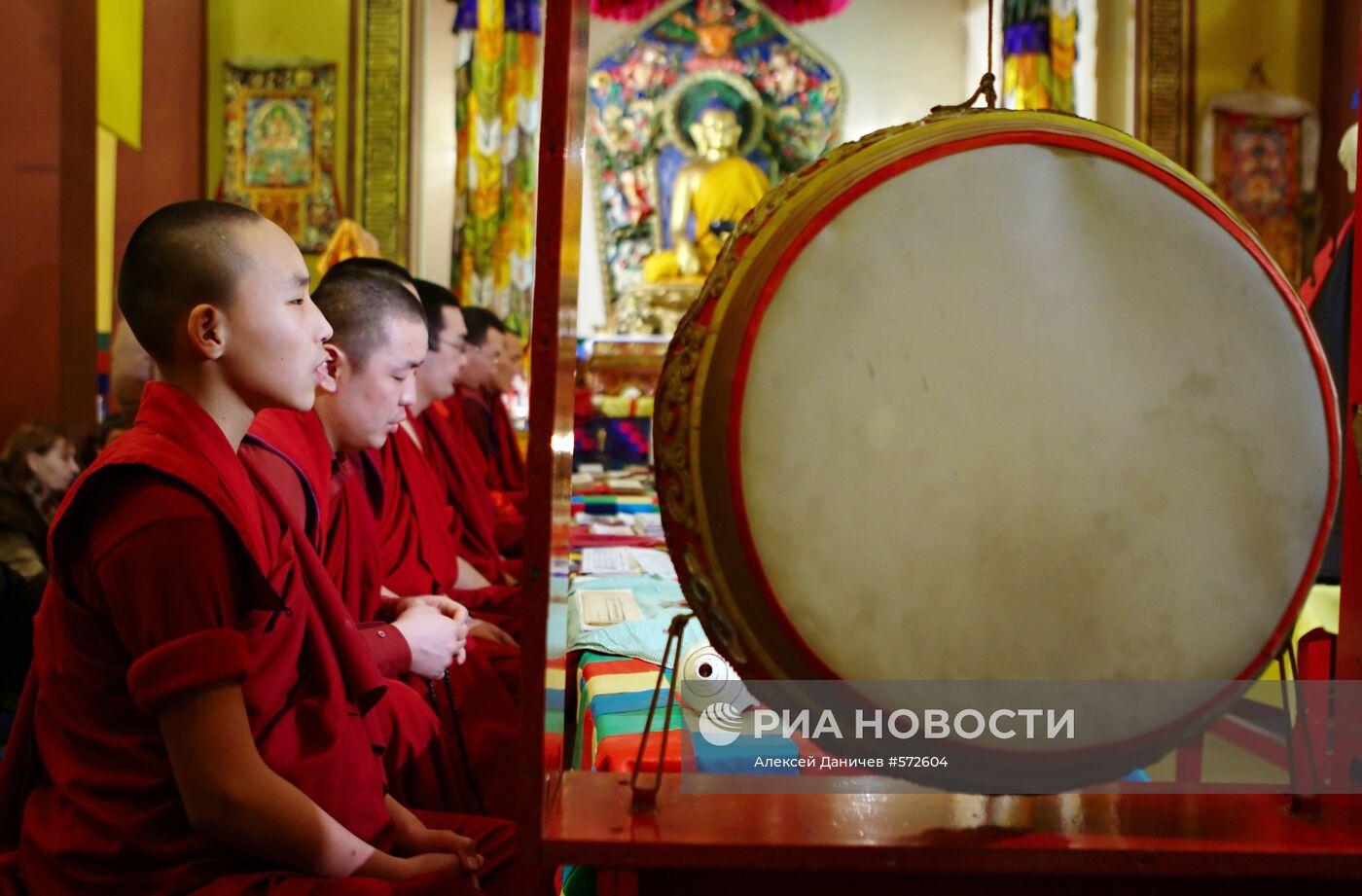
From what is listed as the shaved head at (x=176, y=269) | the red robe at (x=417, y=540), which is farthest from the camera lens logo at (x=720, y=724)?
the red robe at (x=417, y=540)

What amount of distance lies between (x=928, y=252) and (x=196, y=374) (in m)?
0.74

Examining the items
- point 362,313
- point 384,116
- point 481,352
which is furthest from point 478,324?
point 384,116

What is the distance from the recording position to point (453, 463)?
9.18 ft

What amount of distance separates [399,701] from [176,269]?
0.68 metres

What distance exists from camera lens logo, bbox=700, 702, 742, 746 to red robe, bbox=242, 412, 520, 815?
18.3 inches

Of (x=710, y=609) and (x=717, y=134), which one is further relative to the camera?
(x=717, y=134)

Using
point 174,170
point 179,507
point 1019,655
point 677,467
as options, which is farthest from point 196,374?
point 174,170

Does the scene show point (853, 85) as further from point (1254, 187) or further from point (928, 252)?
point (928, 252)

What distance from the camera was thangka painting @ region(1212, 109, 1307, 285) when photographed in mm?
5961

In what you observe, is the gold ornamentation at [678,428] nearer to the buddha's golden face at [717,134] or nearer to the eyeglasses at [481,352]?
the eyeglasses at [481,352]

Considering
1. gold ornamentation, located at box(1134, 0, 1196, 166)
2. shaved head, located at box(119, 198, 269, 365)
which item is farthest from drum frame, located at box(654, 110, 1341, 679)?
gold ornamentation, located at box(1134, 0, 1196, 166)

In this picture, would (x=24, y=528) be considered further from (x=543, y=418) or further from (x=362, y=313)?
(x=543, y=418)

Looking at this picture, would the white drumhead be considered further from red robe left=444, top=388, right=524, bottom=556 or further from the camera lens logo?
red robe left=444, top=388, right=524, bottom=556

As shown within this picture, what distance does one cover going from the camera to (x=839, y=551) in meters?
0.70
